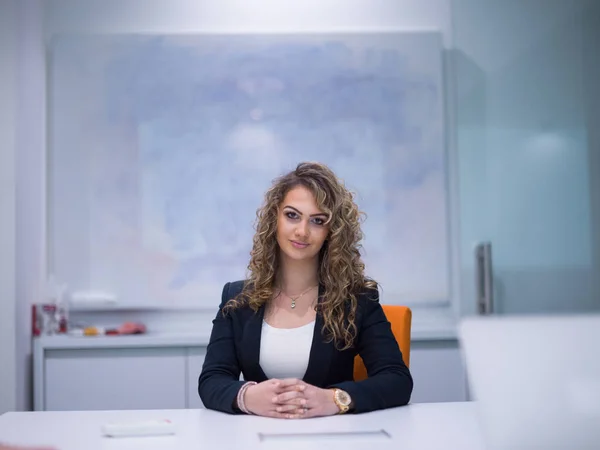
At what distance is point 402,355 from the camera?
2.42 metres

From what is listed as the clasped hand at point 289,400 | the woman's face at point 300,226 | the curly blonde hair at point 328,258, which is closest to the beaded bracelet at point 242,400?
the clasped hand at point 289,400

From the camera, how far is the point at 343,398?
6.48 feet

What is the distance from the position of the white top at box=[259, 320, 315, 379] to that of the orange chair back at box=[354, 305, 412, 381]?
0.26m

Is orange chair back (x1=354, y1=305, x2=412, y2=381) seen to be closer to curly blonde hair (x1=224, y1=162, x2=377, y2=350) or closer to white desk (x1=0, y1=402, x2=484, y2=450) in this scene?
curly blonde hair (x1=224, y1=162, x2=377, y2=350)

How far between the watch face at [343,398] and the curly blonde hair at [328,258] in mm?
307

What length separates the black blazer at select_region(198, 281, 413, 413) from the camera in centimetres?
216

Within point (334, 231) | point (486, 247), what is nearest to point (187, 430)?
point (334, 231)

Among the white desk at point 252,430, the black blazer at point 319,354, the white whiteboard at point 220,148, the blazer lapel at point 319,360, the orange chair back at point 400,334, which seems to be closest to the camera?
the white desk at point 252,430

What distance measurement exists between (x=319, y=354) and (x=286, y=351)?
108 millimetres

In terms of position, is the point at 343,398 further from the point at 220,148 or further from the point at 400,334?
the point at 220,148

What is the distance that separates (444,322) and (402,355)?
1.59 meters

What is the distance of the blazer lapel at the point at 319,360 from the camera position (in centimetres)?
227

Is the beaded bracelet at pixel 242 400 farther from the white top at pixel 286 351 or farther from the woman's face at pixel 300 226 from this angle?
the woman's face at pixel 300 226

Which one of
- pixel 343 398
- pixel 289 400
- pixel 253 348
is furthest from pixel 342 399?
pixel 253 348
